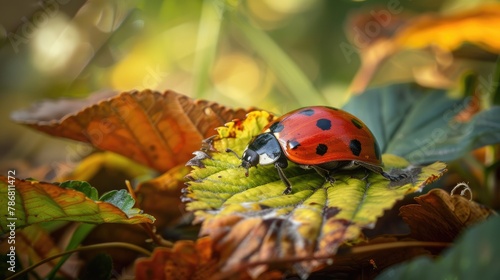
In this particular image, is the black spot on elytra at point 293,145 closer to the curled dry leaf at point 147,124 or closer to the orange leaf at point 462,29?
the curled dry leaf at point 147,124

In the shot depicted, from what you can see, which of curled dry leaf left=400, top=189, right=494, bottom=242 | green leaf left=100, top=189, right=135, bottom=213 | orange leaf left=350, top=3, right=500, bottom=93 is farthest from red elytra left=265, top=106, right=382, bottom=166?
orange leaf left=350, top=3, right=500, bottom=93

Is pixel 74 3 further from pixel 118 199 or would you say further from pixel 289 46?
pixel 118 199

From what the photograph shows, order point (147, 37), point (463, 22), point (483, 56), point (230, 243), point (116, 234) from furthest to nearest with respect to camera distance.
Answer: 1. point (147, 37)
2. point (483, 56)
3. point (463, 22)
4. point (116, 234)
5. point (230, 243)

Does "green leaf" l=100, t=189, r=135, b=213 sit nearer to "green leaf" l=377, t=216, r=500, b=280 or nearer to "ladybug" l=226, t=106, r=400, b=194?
"ladybug" l=226, t=106, r=400, b=194

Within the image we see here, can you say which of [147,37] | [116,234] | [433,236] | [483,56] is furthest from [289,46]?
[433,236]

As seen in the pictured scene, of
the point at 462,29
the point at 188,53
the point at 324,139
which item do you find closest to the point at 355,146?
the point at 324,139

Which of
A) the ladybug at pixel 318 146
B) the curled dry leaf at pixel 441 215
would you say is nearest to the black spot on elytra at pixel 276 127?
the ladybug at pixel 318 146
